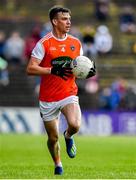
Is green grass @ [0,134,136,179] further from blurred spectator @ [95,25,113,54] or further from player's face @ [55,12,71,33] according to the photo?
blurred spectator @ [95,25,113,54]

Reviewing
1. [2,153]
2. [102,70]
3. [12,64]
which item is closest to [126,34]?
[102,70]

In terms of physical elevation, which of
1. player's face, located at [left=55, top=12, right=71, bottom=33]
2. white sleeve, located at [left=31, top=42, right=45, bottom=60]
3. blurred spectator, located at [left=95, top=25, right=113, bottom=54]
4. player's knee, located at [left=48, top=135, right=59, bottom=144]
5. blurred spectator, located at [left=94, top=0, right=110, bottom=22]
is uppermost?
player's face, located at [left=55, top=12, right=71, bottom=33]

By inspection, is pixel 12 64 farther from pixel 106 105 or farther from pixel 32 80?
pixel 106 105

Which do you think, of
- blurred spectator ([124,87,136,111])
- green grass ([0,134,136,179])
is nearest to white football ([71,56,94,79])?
green grass ([0,134,136,179])

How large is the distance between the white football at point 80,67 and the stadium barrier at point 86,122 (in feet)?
65.5

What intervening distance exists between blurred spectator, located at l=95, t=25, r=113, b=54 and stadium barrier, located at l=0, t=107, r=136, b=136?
4367mm

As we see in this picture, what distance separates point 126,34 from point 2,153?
20.9 metres

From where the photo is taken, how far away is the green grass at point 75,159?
15109mm

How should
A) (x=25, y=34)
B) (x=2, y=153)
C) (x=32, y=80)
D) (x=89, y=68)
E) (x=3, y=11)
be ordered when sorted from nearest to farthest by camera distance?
(x=89, y=68) < (x=2, y=153) < (x=32, y=80) < (x=25, y=34) < (x=3, y=11)

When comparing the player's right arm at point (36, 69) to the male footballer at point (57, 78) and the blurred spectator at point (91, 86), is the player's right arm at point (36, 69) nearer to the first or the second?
the male footballer at point (57, 78)

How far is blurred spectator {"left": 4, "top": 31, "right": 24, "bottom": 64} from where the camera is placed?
37109mm

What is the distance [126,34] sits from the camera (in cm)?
4275

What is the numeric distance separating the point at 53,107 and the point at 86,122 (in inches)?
794

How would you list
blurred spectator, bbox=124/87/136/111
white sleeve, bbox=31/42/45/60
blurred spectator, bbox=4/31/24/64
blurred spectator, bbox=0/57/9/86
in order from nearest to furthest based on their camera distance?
white sleeve, bbox=31/42/45/60, blurred spectator, bbox=124/87/136/111, blurred spectator, bbox=0/57/9/86, blurred spectator, bbox=4/31/24/64
